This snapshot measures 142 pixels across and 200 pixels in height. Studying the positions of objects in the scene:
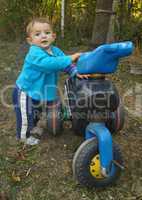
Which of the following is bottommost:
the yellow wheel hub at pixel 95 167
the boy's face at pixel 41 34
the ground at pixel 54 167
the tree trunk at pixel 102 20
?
the ground at pixel 54 167

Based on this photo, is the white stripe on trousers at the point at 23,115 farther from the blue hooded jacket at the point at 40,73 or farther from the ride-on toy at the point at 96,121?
the ride-on toy at the point at 96,121

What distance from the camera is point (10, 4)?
6355 mm

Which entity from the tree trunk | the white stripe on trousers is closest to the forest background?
the tree trunk

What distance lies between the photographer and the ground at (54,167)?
2775mm

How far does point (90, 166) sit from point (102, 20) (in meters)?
2.70

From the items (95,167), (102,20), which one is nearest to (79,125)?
(95,167)

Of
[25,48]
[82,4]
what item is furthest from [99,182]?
[82,4]

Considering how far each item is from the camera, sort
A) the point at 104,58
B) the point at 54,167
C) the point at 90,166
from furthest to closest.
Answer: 1. the point at 54,167
2. the point at 90,166
3. the point at 104,58

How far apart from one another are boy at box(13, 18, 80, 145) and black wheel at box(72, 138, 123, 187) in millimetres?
555

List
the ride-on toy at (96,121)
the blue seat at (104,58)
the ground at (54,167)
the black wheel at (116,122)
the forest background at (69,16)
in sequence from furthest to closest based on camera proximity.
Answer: the forest background at (69,16), the black wheel at (116,122), the ground at (54,167), the ride-on toy at (96,121), the blue seat at (104,58)

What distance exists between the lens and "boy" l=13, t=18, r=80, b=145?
9.80 ft

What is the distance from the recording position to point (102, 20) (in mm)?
5035

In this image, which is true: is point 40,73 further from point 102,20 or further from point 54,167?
point 102,20

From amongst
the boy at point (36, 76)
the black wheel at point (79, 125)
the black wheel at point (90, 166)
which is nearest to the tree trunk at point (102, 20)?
the boy at point (36, 76)
